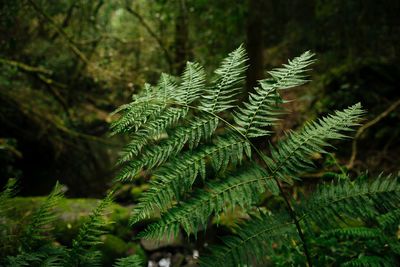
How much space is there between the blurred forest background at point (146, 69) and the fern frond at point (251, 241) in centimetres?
283

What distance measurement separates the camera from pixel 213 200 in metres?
0.86

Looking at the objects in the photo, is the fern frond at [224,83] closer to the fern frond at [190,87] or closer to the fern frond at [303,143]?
the fern frond at [190,87]

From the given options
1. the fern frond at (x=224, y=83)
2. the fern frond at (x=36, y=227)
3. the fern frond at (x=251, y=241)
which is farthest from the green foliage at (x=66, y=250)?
the fern frond at (x=224, y=83)

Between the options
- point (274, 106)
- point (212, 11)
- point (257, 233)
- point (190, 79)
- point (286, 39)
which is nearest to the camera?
point (257, 233)

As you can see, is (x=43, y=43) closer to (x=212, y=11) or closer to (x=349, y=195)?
(x=212, y=11)

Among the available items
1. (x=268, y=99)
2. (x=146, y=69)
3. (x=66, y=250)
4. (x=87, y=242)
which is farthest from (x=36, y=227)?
(x=146, y=69)

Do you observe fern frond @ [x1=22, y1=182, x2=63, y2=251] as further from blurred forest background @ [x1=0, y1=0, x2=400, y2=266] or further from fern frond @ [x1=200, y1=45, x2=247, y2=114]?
blurred forest background @ [x1=0, y1=0, x2=400, y2=266]

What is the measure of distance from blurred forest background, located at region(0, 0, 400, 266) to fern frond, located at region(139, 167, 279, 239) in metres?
2.86

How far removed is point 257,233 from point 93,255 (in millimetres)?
742

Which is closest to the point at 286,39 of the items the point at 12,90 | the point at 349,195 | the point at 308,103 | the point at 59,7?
the point at 308,103

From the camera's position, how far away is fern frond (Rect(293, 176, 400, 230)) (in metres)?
0.81

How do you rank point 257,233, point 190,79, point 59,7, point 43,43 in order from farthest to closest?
1. point 59,7
2. point 43,43
3. point 190,79
4. point 257,233

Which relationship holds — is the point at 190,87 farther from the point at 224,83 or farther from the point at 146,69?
the point at 146,69

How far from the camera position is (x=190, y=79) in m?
1.12
